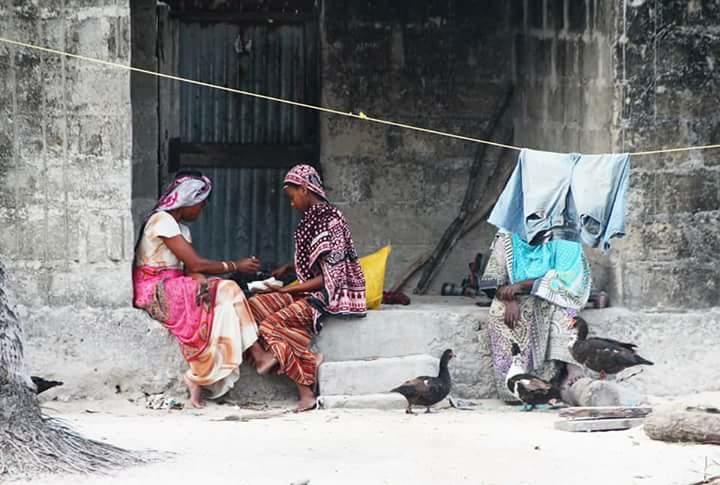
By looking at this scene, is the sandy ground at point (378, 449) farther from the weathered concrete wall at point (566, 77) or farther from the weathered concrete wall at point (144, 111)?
the weathered concrete wall at point (144, 111)

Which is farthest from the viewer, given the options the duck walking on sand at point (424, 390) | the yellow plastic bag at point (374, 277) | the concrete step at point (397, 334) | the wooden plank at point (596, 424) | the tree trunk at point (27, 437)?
the yellow plastic bag at point (374, 277)

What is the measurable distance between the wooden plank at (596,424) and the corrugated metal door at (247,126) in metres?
3.59

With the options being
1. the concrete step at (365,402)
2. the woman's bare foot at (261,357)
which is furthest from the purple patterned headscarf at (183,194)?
the concrete step at (365,402)

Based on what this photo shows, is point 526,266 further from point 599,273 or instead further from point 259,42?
point 259,42

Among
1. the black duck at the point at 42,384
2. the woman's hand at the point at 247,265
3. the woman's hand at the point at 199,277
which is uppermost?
the woman's hand at the point at 247,265

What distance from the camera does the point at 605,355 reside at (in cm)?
1128

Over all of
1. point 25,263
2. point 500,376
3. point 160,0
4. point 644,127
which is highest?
point 160,0

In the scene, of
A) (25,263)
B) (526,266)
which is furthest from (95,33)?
(526,266)

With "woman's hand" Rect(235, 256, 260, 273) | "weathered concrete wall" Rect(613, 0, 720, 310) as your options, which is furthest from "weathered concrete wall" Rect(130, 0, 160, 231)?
"weathered concrete wall" Rect(613, 0, 720, 310)

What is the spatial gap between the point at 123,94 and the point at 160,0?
1.85m

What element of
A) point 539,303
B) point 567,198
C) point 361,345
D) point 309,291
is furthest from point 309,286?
point 567,198

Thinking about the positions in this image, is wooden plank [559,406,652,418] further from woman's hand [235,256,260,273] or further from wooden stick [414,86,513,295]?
wooden stick [414,86,513,295]

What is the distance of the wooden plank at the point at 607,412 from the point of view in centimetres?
1062

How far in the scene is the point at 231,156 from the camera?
13.4 meters
